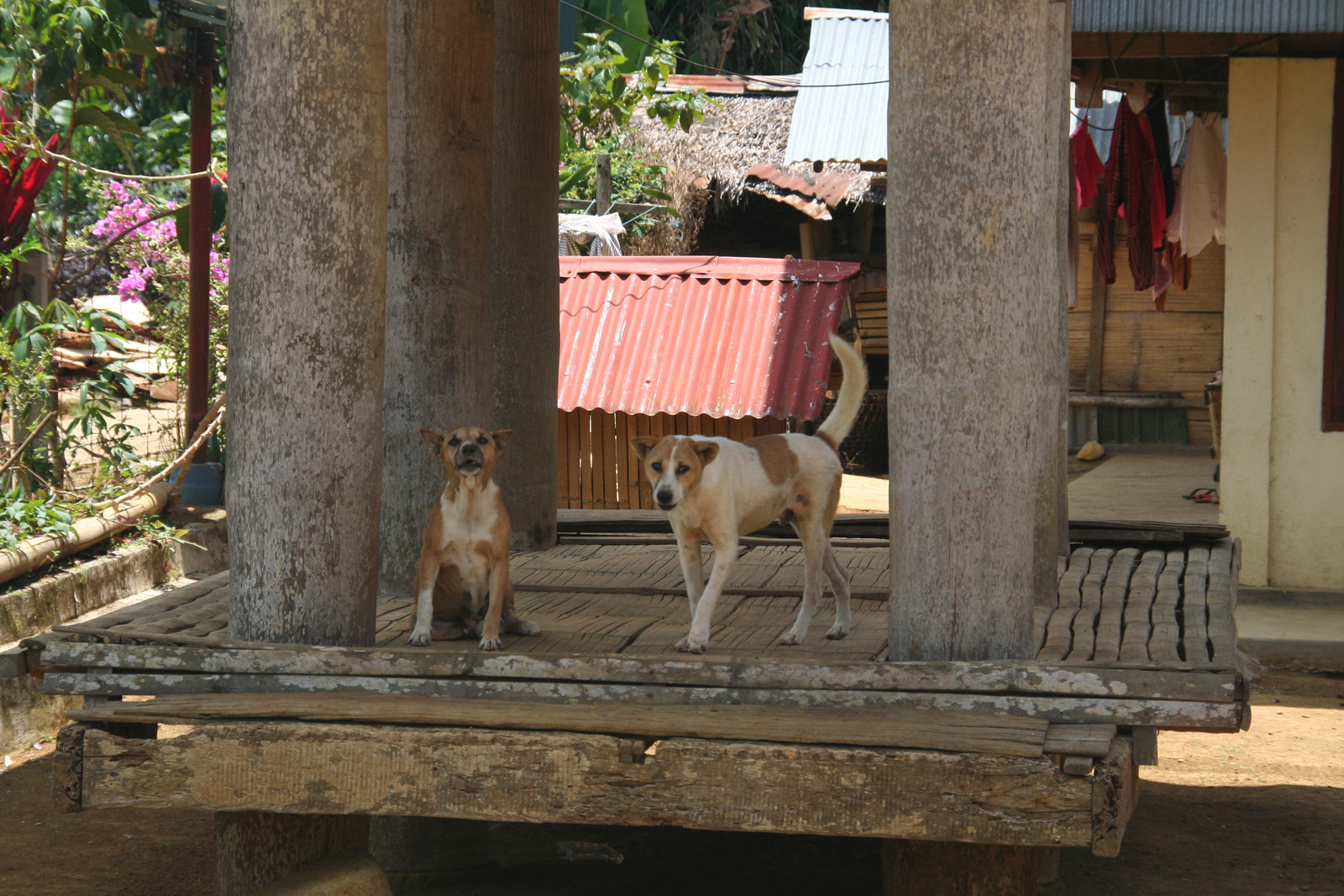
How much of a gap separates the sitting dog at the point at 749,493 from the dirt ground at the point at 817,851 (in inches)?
53.9

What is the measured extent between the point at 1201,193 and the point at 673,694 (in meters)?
6.88

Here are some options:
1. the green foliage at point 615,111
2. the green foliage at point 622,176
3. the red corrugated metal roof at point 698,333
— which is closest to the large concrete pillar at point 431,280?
the red corrugated metal roof at point 698,333

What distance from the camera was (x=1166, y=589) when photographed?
534 centimetres

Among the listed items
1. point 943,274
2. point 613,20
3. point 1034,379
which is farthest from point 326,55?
point 613,20

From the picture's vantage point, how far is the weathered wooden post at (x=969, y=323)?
3.64 metres

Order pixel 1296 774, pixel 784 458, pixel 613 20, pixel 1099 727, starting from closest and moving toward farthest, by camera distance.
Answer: pixel 1099 727, pixel 784 458, pixel 1296 774, pixel 613 20

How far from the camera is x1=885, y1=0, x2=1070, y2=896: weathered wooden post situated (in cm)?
364

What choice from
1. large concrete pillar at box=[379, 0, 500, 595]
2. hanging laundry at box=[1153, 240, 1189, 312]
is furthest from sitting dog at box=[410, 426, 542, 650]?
hanging laundry at box=[1153, 240, 1189, 312]

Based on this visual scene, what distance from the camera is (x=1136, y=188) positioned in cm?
902

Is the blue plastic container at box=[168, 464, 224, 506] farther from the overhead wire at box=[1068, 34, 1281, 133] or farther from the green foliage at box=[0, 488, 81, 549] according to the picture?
the overhead wire at box=[1068, 34, 1281, 133]

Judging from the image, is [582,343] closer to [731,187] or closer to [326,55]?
[731,187]

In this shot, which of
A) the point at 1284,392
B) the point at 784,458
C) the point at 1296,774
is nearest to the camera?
the point at 784,458

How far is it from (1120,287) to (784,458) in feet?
37.1

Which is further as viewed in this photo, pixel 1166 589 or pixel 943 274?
pixel 1166 589
